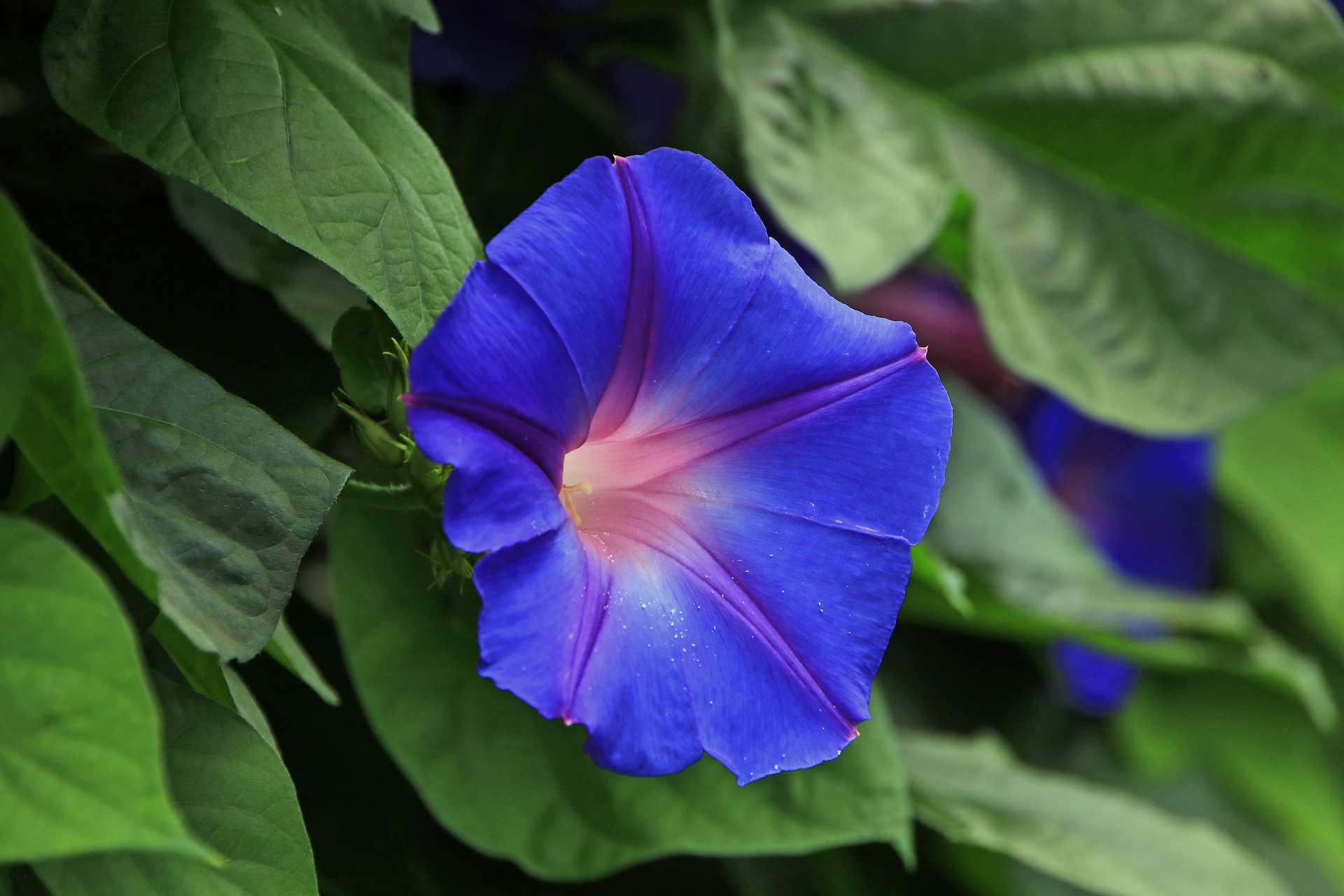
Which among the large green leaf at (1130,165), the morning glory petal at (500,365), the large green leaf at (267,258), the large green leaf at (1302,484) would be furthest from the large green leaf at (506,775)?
the large green leaf at (1302,484)

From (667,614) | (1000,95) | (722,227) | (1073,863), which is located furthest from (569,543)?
(1000,95)

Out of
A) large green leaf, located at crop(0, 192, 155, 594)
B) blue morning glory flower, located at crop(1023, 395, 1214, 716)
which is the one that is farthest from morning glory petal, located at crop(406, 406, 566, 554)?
blue morning glory flower, located at crop(1023, 395, 1214, 716)

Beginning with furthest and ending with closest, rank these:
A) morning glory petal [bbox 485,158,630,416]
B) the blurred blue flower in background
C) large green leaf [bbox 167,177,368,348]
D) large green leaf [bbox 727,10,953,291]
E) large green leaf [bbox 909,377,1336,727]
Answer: the blurred blue flower in background < large green leaf [bbox 909,377,1336,727] < large green leaf [bbox 727,10,953,291] < large green leaf [bbox 167,177,368,348] < morning glory petal [bbox 485,158,630,416]

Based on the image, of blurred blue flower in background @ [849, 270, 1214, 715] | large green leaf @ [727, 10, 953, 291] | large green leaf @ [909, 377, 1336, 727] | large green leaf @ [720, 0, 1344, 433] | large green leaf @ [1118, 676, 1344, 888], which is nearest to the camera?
large green leaf @ [727, 10, 953, 291]

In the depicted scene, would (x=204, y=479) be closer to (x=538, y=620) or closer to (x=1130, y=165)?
(x=538, y=620)

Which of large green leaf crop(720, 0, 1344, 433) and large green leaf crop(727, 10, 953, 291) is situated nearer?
large green leaf crop(727, 10, 953, 291)

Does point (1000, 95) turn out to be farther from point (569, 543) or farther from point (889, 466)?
point (569, 543)

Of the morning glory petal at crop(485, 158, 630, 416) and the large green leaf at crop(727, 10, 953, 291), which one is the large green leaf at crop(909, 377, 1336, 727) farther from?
the morning glory petal at crop(485, 158, 630, 416)
